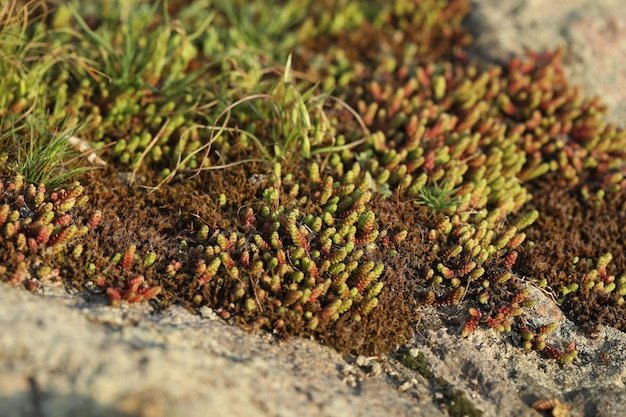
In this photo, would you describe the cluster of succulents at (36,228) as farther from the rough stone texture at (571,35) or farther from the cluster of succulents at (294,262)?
the rough stone texture at (571,35)

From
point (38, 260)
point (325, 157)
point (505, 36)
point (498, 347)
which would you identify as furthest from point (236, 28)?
point (498, 347)

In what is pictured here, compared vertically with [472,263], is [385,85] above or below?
above

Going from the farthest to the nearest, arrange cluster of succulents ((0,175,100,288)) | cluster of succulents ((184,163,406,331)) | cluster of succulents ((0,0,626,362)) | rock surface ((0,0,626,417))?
cluster of succulents ((0,0,626,362)) < cluster of succulents ((184,163,406,331)) < cluster of succulents ((0,175,100,288)) < rock surface ((0,0,626,417))

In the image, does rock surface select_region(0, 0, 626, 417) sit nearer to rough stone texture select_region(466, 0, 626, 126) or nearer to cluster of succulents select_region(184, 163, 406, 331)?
cluster of succulents select_region(184, 163, 406, 331)

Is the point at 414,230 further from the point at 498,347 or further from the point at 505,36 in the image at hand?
the point at 505,36

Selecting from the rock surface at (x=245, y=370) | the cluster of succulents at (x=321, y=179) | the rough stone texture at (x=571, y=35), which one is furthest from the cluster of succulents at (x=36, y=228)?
→ the rough stone texture at (x=571, y=35)

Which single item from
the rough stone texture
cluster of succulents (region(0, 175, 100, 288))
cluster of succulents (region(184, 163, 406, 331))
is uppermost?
the rough stone texture

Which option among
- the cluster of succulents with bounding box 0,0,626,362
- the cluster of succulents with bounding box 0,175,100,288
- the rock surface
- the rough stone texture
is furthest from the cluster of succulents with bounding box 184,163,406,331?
the rough stone texture

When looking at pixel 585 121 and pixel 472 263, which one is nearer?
pixel 472 263
